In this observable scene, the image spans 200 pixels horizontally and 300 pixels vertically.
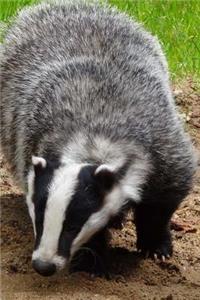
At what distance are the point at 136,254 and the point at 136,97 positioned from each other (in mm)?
971

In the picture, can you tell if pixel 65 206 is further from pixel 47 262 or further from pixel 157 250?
pixel 157 250

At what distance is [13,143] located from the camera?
17.9ft

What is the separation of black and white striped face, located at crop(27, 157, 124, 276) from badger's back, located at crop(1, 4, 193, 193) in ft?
0.94

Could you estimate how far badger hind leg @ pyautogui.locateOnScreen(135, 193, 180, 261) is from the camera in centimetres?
480

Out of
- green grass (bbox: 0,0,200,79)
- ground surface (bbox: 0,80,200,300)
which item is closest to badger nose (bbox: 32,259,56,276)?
ground surface (bbox: 0,80,200,300)

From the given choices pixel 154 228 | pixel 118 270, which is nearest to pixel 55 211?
pixel 118 270

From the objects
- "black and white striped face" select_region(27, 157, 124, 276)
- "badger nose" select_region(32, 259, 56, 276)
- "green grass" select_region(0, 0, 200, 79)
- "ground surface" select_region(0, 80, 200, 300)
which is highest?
"black and white striped face" select_region(27, 157, 124, 276)

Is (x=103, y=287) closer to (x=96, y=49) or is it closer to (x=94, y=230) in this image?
(x=94, y=230)

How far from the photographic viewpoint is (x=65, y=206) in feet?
13.1

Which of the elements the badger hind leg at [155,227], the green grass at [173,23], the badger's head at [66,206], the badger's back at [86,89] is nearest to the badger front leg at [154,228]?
the badger hind leg at [155,227]

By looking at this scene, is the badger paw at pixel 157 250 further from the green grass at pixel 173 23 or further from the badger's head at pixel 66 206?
the green grass at pixel 173 23

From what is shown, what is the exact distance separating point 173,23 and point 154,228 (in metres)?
3.46

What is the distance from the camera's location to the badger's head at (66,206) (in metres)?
4.02

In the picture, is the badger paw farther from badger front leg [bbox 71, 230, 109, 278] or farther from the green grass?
the green grass
